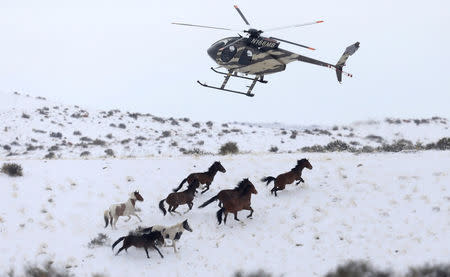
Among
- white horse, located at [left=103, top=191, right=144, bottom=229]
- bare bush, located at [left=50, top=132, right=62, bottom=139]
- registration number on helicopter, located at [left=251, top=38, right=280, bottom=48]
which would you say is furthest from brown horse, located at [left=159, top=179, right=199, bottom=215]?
bare bush, located at [left=50, top=132, right=62, bottom=139]

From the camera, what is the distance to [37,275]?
10469 millimetres

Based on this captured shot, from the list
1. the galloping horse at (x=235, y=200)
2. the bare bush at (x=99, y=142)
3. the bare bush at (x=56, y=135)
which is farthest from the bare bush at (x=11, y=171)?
the bare bush at (x=56, y=135)

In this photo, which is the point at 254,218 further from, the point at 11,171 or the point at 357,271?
the point at 11,171

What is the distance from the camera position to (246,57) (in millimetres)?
20703

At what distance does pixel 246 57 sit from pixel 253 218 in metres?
9.69

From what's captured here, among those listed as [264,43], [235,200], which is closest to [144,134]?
[264,43]

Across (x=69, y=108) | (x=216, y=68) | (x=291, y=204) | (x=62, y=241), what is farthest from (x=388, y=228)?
(x=69, y=108)

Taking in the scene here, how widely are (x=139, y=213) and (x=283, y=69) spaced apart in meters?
11.2

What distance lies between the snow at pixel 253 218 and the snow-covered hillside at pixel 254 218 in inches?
1.3

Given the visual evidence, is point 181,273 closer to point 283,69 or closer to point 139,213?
point 139,213

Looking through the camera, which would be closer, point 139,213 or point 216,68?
point 139,213

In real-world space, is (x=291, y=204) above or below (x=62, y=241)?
above

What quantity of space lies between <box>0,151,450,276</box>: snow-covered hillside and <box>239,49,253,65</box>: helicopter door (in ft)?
17.3

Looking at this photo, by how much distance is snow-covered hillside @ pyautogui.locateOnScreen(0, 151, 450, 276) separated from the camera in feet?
35.9
